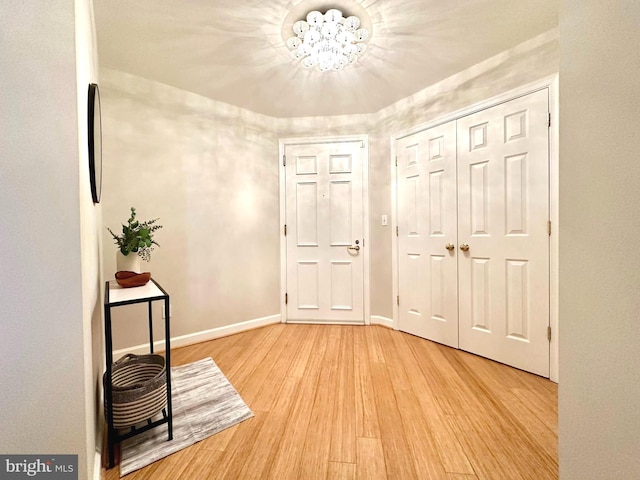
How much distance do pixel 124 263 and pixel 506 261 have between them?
2534 millimetres

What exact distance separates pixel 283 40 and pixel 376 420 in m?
2.43

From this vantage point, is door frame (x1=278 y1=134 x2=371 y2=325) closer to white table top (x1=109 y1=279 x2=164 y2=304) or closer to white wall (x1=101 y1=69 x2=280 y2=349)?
white wall (x1=101 y1=69 x2=280 y2=349)

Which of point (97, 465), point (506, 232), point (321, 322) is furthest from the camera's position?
point (321, 322)

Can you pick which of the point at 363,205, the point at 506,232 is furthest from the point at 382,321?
the point at 506,232

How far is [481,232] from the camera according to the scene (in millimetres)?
2088

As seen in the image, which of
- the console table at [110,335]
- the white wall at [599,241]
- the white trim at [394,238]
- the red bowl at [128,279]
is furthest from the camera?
the white trim at [394,238]

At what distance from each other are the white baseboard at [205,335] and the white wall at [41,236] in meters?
1.59

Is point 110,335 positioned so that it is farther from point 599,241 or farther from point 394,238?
point 394,238

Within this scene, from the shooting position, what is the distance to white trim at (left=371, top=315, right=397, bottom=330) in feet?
9.15

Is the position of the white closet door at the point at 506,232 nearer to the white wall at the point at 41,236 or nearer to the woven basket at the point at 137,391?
the woven basket at the point at 137,391

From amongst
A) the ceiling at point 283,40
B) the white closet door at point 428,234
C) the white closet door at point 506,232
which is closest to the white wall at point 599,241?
the ceiling at point 283,40
